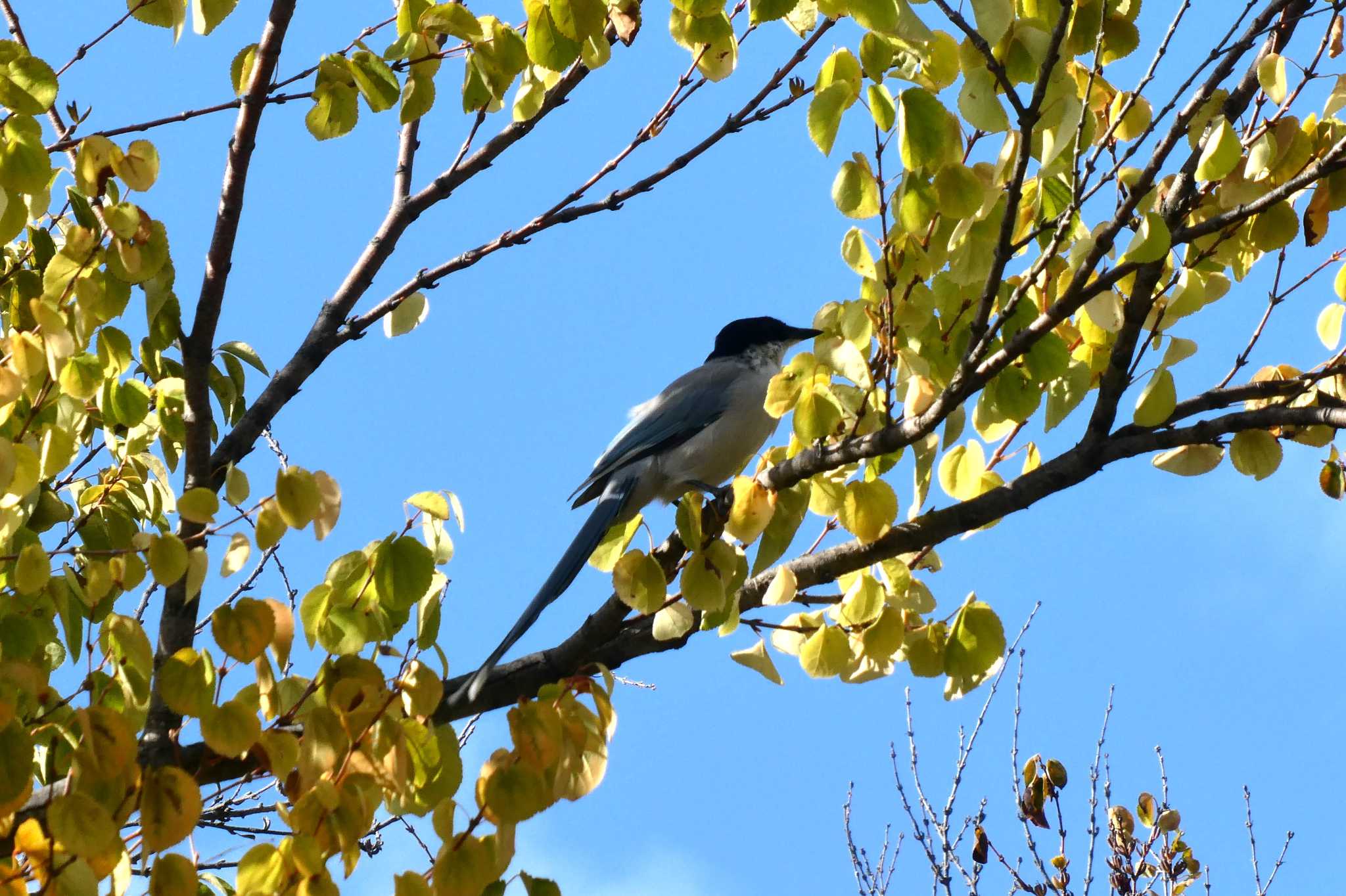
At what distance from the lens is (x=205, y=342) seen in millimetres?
3594

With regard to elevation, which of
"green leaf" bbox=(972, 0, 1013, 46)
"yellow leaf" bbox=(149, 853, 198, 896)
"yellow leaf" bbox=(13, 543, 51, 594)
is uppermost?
"green leaf" bbox=(972, 0, 1013, 46)

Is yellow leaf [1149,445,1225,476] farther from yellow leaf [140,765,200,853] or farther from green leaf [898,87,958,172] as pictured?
yellow leaf [140,765,200,853]

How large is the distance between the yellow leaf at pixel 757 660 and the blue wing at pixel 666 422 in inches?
84.4

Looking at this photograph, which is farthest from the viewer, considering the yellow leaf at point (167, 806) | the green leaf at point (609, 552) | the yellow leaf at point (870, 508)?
the green leaf at point (609, 552)

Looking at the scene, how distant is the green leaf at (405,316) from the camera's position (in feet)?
13.4

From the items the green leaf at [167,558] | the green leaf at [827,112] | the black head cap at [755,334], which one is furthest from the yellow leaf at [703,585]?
the black head cap at [755,334]

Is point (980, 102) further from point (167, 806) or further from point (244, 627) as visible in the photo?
point (167, 806)

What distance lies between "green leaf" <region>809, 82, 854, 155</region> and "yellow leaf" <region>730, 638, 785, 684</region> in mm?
1233

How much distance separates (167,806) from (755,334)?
188 inches

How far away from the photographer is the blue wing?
544cm

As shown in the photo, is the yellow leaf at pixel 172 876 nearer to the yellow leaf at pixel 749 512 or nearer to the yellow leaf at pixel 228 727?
the yellow leaf at pixel 228 727

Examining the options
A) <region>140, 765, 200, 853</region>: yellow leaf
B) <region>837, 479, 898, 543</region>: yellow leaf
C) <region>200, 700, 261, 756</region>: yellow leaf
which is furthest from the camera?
<region>837, 479, 898, 543</region>: yellow leaf

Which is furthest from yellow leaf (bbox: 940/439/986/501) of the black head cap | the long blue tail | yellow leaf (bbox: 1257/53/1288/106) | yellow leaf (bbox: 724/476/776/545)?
the black head cap

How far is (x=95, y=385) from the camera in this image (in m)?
3.21
